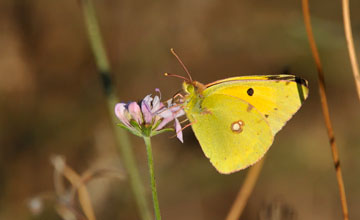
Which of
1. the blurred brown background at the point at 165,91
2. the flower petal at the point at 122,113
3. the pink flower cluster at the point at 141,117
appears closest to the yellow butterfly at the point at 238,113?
the pink flower cluster at the point at 141,117

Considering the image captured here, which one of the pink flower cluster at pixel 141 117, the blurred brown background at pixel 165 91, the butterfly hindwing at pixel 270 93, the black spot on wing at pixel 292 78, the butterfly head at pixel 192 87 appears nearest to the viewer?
the pink flower cluster at pixel 141 117

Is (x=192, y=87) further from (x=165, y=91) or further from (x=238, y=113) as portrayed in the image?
(x=165, y=91)

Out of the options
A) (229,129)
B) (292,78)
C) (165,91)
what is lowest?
(165,91)

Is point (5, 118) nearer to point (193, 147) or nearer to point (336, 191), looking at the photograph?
point (193, 147)

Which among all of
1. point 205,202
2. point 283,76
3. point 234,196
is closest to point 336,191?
point 234,196

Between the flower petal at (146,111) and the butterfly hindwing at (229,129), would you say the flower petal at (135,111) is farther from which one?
the butterfly hindwing at (229,129)

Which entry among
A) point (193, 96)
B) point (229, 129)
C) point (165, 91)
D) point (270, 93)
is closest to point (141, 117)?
point (193, 96)
